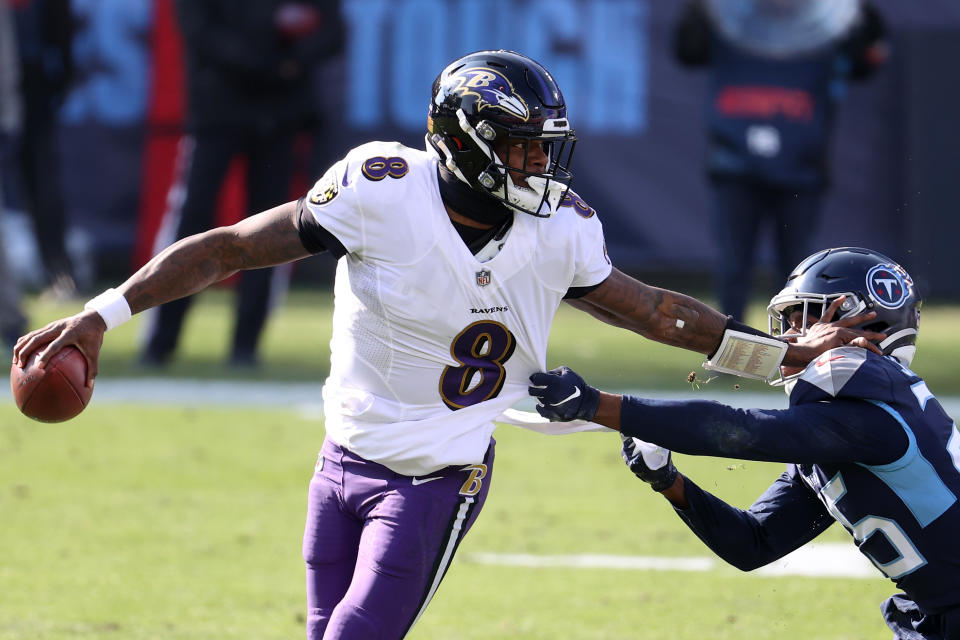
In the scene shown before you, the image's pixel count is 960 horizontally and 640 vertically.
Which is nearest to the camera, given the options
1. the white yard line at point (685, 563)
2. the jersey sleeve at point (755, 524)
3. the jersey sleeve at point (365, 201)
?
the jersey sleeve at point (365, 201)

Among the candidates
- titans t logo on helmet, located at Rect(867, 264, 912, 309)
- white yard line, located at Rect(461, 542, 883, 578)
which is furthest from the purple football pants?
white yard line, located at Rect(461, 542, 883, 578)

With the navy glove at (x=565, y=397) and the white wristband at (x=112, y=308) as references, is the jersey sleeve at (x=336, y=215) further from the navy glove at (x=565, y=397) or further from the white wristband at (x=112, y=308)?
the navy glove at (x=565, y=397)

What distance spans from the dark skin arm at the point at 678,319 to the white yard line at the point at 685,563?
1952 mm

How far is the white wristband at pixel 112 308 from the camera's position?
3352 mm

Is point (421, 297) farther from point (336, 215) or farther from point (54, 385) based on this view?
point (54, 385)

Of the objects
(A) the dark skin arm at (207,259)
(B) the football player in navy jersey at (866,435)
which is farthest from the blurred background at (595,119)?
(A) the dark skin arm at (207,259)

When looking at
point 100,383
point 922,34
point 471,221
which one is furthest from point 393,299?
point 922,34

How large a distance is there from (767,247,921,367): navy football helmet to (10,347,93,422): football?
1817mm

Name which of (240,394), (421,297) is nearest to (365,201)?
(421,297)

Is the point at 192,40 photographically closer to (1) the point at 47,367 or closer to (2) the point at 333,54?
(2) the point at 333,54

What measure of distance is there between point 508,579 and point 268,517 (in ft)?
4.41

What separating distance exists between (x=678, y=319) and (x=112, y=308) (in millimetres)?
1457

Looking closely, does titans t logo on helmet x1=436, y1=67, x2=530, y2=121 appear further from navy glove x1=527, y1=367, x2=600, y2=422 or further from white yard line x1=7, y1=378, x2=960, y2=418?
white yard line x1=7, y1=378, x2=960, y2=418

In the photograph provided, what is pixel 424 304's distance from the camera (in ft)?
11.1
